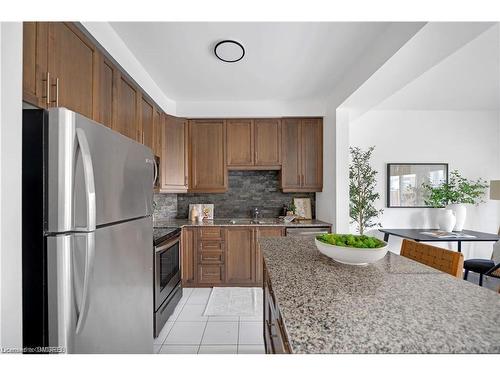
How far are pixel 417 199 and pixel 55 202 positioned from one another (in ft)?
15.0

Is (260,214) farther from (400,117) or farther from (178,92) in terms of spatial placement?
(400,117)

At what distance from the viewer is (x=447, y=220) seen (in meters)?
3.53

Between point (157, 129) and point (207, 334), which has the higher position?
point (157, 129)

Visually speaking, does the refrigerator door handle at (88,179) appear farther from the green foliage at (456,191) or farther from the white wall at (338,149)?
the green foliage at (456,191)

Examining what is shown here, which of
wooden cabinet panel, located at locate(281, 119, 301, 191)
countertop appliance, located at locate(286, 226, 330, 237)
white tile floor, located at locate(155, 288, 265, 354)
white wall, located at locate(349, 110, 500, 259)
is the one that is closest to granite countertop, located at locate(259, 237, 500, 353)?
white tile floor, located at locate(155, 288, 265, 354)

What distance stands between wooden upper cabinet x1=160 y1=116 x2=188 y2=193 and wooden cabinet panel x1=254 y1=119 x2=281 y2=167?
102 cm

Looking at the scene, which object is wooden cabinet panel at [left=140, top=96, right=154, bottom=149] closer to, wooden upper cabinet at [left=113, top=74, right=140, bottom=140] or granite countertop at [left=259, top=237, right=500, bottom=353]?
wooden upper cabinet at [left=113, top=74, right=140, bottom=140]

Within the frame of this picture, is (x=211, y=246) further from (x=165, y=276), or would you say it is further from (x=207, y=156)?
(x=207, y=156)

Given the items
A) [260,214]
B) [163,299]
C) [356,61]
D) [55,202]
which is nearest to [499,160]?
[356,61]

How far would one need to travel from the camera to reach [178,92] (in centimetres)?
323

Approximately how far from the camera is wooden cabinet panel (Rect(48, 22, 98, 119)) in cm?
128

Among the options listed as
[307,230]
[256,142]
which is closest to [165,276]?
[307,230]

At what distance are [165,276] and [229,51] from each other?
2166 mm
